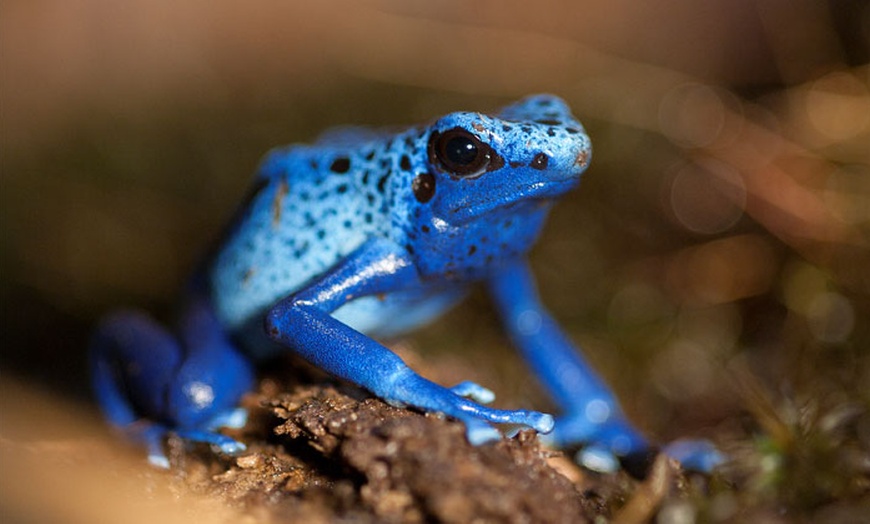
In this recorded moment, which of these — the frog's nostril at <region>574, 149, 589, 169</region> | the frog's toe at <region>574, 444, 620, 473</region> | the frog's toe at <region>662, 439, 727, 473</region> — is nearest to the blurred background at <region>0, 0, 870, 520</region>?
the frog's toe at <region>662, 439, 727, 473</region>

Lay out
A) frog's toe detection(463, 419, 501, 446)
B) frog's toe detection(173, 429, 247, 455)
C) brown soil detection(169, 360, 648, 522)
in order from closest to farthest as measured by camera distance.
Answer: brown soil detection(169, 360, 648, 522)
frog's toe detection(463, 419, 501, 446)
frog's toe detection(173, 429, 247, 455)

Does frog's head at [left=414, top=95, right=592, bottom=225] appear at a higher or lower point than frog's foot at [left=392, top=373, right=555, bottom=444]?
higher

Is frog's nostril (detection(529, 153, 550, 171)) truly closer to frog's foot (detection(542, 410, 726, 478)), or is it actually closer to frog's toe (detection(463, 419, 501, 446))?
frog's toe (detection(463, 419, 501, 446))

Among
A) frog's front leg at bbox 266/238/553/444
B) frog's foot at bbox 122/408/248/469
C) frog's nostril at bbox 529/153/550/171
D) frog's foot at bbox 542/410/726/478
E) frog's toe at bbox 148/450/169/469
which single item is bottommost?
frog's foot at bbox 542/410/726/478

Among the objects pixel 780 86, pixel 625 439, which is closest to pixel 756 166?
pixel 780 86

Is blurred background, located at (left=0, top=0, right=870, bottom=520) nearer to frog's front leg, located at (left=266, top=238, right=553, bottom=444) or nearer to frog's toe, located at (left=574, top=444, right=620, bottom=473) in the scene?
frog's toe, located at (left=574, top=444, right=620, bottom=473)

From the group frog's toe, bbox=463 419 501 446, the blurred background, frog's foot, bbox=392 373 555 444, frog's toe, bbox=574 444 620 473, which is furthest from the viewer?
the blurred background

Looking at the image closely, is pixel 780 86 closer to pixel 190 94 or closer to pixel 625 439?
pixel 625 439

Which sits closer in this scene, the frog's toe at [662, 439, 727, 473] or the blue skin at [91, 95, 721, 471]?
the blue skin at [91, 95, 721, 471]

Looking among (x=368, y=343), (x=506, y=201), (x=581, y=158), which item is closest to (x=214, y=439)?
(x=368, y=343)
